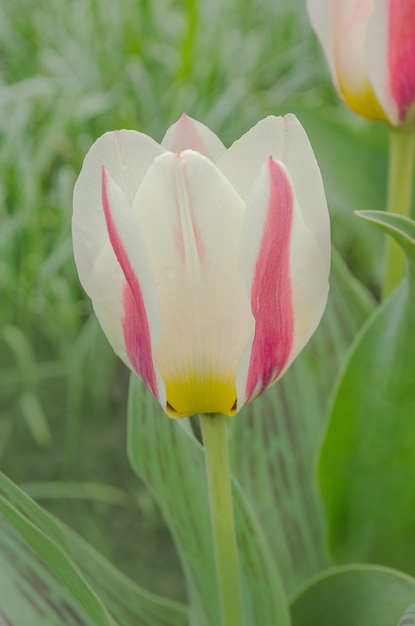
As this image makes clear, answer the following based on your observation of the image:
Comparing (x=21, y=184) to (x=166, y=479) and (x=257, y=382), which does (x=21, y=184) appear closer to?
(x=166, y=479)

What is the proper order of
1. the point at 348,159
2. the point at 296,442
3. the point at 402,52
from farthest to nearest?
the point at 348,159 → the point at 296,442 → the point at 402,52

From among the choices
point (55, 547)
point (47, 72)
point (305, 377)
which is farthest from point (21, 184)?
point (55, 547)

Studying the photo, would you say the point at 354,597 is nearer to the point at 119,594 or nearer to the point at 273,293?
the point at 119,594

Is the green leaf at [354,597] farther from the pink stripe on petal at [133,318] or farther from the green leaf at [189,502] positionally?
the pink stripe on petal at [133,318]

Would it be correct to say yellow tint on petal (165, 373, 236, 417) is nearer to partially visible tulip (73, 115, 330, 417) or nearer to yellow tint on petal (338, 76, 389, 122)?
partially visible tulip (73, 115, 330, 417)

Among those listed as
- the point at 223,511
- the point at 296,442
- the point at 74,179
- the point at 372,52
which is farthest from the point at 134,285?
the point at 74,179

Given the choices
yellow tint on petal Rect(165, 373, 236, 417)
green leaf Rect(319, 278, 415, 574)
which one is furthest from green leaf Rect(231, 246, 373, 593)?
yellow tint on petal Rect(165, 373, 236, 417)
